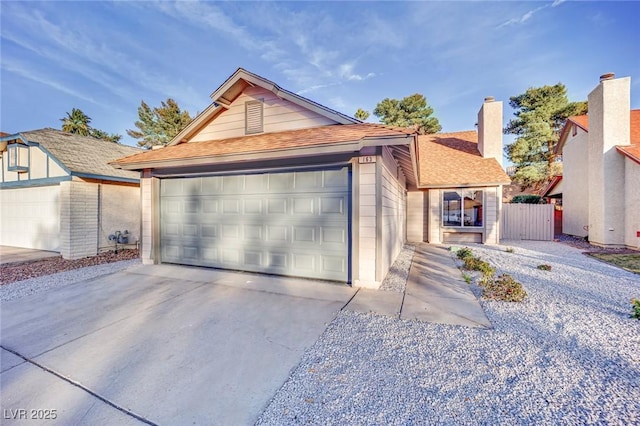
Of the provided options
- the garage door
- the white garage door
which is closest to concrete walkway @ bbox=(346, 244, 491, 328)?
the garage door

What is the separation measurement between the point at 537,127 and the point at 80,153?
27.7 metres

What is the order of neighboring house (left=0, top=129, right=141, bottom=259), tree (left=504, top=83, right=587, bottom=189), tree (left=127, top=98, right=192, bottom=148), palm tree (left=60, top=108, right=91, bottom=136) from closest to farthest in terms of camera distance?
neighboring house (left=0, top=129, right=141, bottom=259)
tree (left=504, top=83, right=587, bottom=189)
palm tree (left=60, top=108, right=91, bottom=136)
tree (left=127, top=98, right=192, bottom=148)

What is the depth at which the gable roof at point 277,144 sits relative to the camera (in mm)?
4672

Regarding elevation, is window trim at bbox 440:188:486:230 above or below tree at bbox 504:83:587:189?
below

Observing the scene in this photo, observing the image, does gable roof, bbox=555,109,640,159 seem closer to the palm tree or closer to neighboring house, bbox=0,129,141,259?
neighboring house, bbox=0,129,141,259

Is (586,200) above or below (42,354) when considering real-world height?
above

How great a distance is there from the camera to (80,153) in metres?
9.58

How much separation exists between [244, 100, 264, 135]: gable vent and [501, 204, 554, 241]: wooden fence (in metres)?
12.5

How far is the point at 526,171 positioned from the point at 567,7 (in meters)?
14.3

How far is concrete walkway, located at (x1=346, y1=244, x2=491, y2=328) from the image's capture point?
3703 millimetres

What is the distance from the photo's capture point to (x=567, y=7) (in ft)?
26.5

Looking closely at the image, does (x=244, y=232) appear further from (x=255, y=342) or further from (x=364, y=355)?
(x=364, y=355)

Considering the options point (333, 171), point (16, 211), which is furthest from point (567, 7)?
point (16, 211)

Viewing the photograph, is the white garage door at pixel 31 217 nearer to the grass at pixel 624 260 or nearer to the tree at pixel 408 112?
the grass at pixel 624 260
